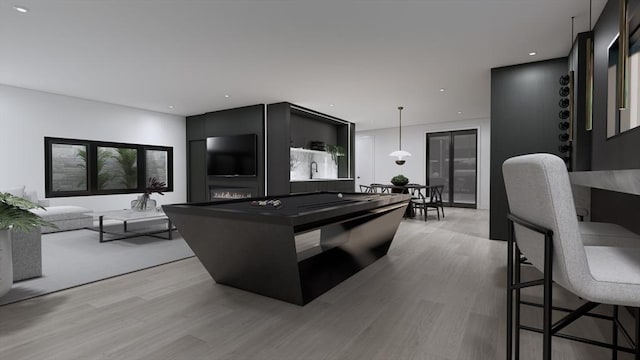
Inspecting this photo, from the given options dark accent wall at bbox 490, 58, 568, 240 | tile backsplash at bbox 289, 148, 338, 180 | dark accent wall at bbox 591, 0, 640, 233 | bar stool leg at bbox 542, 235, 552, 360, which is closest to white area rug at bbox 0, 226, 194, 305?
bar stool leg at bbox 542, 235, 552, 360

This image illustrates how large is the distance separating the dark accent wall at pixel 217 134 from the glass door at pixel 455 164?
5317 millimetres

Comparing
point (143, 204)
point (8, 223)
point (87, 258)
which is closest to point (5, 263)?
point (8, 223)

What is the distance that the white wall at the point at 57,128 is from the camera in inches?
220

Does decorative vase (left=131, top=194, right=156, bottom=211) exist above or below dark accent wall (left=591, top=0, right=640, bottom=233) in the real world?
below

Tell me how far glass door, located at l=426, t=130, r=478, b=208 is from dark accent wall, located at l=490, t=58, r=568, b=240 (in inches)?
181

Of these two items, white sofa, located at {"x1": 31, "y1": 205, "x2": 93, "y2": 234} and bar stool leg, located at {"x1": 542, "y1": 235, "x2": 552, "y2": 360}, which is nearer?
bar stool leg, located at {"x1": 542, "y1": 235, "x2": 552, "y2": 360}

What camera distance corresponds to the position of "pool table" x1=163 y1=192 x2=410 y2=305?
2064mm

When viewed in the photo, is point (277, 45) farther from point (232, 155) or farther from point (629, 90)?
point (232, 155)

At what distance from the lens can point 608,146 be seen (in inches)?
119

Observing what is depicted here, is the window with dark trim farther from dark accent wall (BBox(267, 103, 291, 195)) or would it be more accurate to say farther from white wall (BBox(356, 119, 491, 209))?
white wall (BBox(356, 119, 491, 209))

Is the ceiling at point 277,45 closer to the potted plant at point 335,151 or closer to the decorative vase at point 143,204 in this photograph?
the decorative vase at point 143,204

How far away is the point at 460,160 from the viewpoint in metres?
9.16

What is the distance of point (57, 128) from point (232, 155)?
10.9 feet

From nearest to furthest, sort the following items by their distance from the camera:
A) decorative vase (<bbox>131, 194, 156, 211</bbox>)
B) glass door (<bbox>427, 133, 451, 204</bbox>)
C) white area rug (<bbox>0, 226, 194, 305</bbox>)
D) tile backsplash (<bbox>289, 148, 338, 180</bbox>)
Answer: white area rug (<bbox>0, 226, 194, 305</bbox>), decorative vase (<bbox>131, 194, 156, 211</bbox>), tile backsplash (<bbox>289, 148, 338, 180</bbox>), glass door (<bbox>427, 133, 451, 204</bbox>)
